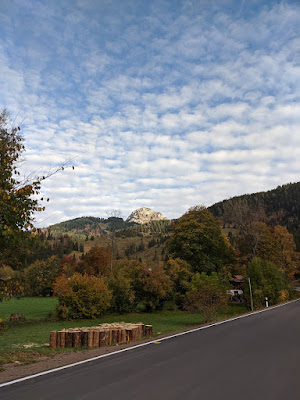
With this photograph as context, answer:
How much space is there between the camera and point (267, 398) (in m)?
5.51

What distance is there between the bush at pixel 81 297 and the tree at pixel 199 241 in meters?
14.0

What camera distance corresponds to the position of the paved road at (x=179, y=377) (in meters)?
5.80

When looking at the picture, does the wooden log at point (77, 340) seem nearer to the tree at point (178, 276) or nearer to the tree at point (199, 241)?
the tree at point (178, 276)

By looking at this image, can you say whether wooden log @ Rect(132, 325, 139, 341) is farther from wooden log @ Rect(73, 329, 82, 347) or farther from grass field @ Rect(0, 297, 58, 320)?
grass field @ Rect(0, 297, 58, 320)

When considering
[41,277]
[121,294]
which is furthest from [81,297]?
[41,277]

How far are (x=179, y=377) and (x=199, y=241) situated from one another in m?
34.3

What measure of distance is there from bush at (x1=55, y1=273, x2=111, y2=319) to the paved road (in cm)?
1916

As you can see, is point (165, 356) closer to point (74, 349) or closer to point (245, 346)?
point (245, 346)

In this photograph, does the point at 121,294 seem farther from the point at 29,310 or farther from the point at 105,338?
the point at 105,338

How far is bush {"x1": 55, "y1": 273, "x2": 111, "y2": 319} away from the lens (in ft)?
92.3

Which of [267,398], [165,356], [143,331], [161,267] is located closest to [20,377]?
[165,356]

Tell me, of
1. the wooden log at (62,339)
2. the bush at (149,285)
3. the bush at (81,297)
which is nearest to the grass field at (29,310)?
the bush at (81,297)

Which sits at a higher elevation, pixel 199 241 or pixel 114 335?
pixel 199 241

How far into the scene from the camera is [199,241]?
1602 inches
